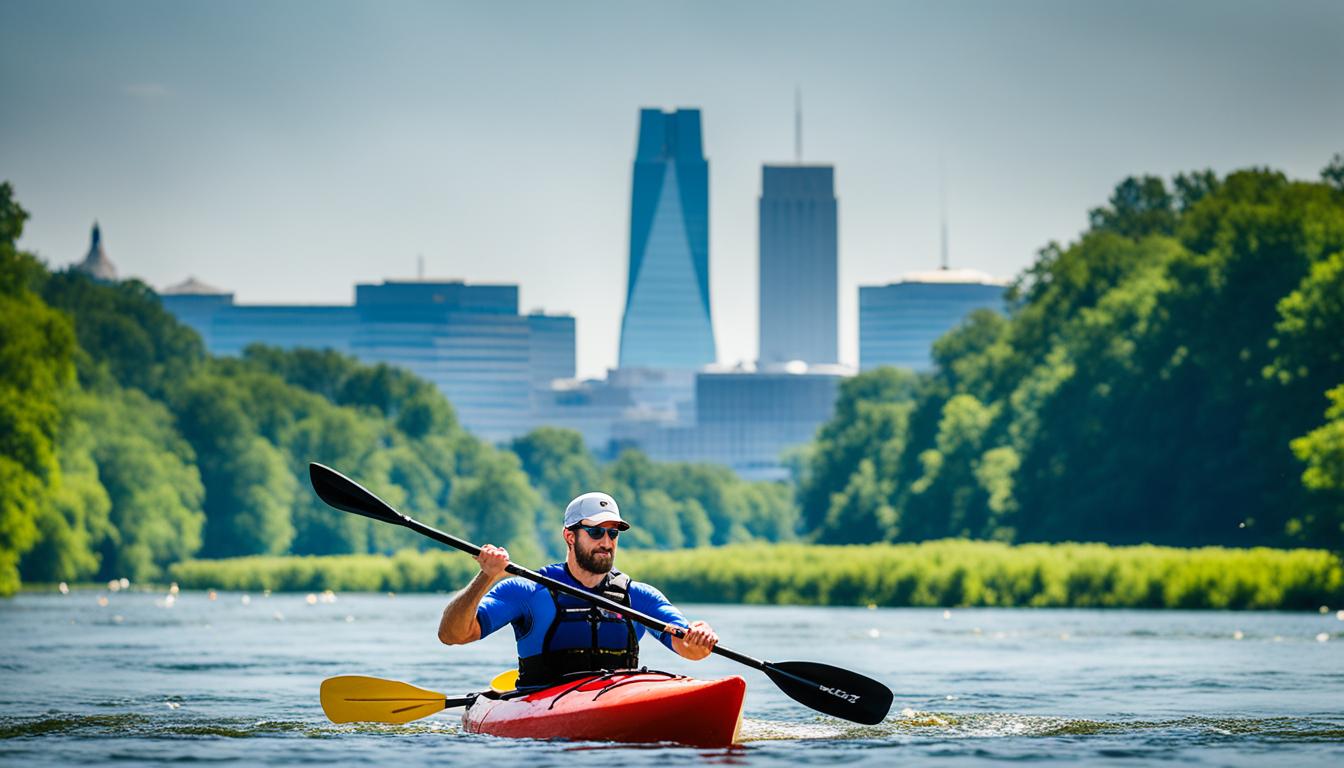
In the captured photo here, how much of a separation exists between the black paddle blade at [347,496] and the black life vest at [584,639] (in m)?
1.55

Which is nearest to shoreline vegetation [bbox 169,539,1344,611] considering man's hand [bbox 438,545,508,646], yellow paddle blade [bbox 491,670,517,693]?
yellow paddle blade [bbox 491,670,517,693]

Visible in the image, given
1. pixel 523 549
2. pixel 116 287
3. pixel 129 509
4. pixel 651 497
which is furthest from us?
pixel 651 497

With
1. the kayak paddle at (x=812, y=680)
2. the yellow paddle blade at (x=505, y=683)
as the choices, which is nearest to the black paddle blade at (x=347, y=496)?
the kayak paddle at (x=812, y=680)

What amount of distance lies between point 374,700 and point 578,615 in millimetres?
2222

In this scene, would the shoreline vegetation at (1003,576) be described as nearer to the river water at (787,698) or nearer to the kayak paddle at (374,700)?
the river water at (787,698)

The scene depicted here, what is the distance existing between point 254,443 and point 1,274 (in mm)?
38900

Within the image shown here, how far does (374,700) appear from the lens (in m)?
17.8

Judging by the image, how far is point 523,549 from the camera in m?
104

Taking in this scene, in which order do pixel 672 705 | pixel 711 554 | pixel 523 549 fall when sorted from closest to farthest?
pixel 672 705
pixel 711 554
pixel 523 549

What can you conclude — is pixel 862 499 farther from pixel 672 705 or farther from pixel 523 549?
pixel 672 705

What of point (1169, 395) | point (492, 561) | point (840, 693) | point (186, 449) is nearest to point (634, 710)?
point (492, 561)

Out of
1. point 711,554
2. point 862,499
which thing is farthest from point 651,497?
point 711,554

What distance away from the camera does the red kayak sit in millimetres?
15977

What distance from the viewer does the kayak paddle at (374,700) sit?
58.0ft
